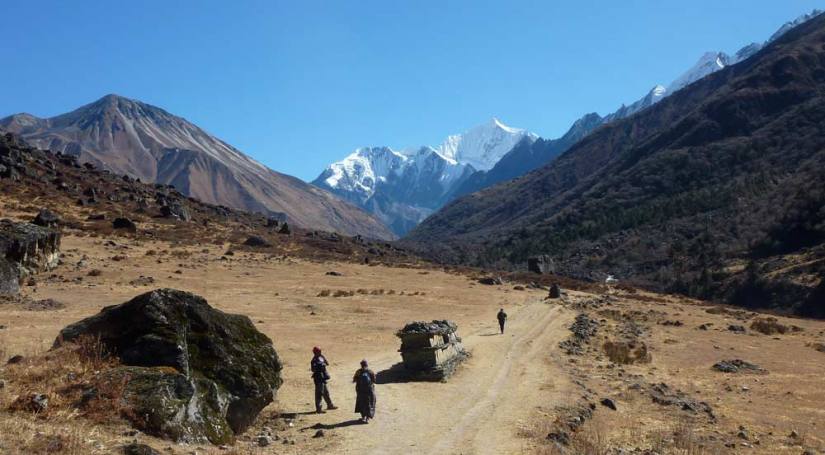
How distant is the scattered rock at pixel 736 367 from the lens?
30.8 meters

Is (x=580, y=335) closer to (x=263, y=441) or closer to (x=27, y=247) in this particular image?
(x=263, y=441)

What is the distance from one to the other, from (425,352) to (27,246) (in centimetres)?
2783

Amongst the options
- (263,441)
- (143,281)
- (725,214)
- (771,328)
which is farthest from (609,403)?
(725,214)

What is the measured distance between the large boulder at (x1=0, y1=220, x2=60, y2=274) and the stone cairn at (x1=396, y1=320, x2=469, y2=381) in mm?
23583

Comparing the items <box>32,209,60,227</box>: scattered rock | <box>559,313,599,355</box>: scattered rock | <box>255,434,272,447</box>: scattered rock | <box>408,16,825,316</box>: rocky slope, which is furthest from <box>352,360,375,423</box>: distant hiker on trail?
<box>408,16,825,316</box>: rocky slope

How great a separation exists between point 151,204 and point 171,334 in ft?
290

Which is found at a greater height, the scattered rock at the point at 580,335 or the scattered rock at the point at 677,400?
the scattered rock at the point at 580,335

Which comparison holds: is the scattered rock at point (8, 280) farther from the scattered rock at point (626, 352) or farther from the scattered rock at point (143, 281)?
the scattered rock at point (626, 352)

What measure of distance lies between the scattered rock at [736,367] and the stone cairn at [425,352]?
15.8m

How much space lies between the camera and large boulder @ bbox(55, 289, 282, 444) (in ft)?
37.9

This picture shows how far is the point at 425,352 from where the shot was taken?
74.9 ft

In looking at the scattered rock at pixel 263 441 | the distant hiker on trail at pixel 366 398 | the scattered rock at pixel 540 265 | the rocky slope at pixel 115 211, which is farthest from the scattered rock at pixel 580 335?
the scattered rock at pixel 540 265

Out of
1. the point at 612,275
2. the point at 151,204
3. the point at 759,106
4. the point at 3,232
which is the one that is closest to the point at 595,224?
the point at 612,275

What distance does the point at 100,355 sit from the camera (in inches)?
514
